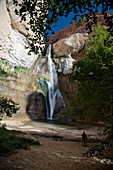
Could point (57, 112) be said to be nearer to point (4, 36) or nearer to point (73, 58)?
point (73, 58)

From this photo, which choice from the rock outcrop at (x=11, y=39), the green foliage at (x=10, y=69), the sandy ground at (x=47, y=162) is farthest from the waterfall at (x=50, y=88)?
the sandy ground at (x=47, y=162)

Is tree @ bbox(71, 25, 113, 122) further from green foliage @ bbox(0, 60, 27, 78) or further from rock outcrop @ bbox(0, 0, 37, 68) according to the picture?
rock outcrop @ bbox(0, 0, 37, 68)

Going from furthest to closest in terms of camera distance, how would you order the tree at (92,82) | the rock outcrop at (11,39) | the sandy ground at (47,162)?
the rock outcrop at (11,39), the tree at (92,82), the sandy ground at (47,162)

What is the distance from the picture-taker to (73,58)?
1889 inches

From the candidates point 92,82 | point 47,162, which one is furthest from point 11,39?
point 47,162

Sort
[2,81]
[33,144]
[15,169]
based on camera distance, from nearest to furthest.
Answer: [15,169] → [33,144] → [2,81]

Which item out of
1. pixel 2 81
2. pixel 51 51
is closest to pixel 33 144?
pixel 2 81

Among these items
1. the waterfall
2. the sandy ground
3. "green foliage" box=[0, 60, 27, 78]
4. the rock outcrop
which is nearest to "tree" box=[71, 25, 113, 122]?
the sandy ground

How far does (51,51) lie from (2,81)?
55.3 feet

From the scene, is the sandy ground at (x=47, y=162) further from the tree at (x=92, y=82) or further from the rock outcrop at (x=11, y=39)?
the rock outcrop at (x=11, y=39)

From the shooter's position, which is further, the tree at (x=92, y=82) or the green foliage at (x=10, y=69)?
the green foliage at (x=10, y=69)

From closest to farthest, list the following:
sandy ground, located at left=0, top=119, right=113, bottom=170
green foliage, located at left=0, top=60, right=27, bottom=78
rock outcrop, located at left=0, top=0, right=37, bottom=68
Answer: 1. sandy ground, located at left=0, top=119, right=113, bottom=170
2. green foliage, located at left=0, top=60, right=27, bottom=78
3. rock outcrop, located at left=0, top=0, right=37, bottom=68

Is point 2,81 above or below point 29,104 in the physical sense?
above

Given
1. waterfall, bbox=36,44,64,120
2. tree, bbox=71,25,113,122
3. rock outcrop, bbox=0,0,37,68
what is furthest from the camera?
rock outcrop, bbox=0,0,37,68
